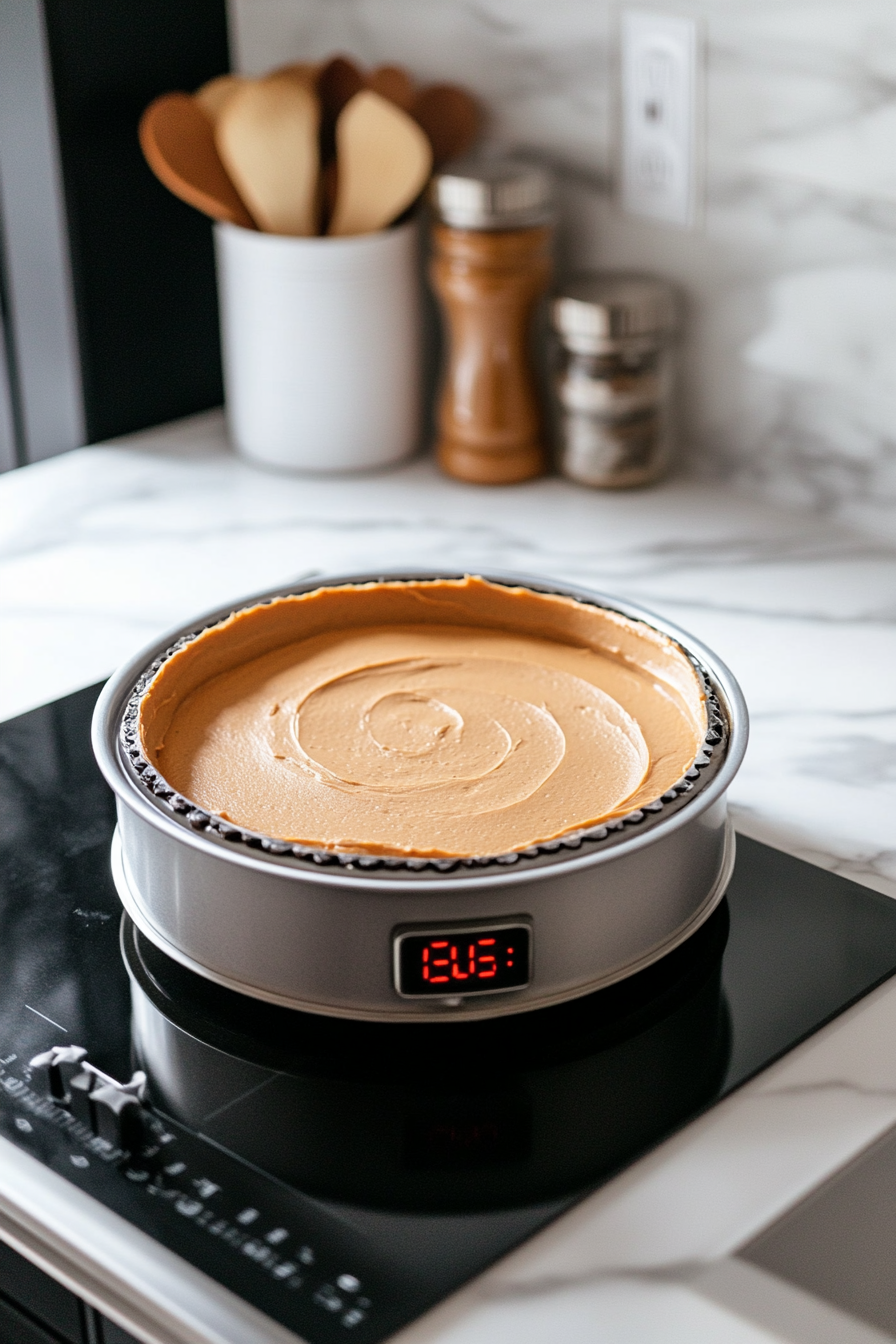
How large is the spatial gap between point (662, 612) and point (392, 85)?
1.89 feet

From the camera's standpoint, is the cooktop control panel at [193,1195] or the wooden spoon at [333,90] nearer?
the cooktop control panel at [193,1195]

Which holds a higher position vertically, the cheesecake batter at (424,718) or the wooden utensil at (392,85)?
the wooden utensil at (392,85)

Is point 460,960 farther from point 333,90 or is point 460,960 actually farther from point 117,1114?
point 333,90

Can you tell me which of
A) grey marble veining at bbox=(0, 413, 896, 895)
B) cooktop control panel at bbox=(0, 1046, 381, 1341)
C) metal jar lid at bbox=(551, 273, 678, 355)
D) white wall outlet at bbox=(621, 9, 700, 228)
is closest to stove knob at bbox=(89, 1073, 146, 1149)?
cooktop control panel at bbox=(0, 1046, 381, 1341)

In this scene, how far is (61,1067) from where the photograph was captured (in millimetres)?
771

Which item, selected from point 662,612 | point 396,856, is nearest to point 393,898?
point 396,856

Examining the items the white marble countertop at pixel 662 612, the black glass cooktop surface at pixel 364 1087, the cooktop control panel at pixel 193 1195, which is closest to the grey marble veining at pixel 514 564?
the white marble countertop at pixel 662 612

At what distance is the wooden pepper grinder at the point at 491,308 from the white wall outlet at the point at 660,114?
8cm

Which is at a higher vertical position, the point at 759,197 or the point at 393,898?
the point at 759,197

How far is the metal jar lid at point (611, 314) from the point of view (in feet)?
4.40

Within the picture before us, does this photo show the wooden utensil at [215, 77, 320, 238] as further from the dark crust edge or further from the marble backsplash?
the dark crust edge

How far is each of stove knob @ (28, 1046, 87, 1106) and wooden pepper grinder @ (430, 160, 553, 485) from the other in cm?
81

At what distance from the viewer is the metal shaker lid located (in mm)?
1354

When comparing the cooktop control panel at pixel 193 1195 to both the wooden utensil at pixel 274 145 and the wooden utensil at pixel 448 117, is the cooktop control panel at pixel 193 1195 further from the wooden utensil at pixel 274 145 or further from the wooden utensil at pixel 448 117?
the wooden utensil at pixel 448 117
